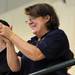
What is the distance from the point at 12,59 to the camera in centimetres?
163

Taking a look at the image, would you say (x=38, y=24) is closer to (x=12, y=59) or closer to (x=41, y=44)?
(x=41, y=44)

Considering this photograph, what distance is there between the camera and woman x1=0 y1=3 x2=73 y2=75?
4.78 ft

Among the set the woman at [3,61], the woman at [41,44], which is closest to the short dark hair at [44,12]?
the woman at [41,44]

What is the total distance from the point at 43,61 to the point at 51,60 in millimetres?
47

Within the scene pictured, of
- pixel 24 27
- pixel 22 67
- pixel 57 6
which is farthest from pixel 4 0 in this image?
pixel 22 67

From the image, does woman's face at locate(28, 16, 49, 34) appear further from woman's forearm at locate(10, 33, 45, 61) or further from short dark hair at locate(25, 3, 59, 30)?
woman's forearm at locate(10, 33, 45, 61)

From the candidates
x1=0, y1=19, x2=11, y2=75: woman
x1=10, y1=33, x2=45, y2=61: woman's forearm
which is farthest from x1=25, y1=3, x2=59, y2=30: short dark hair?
x1=0, y1=19, x2=11, y2=75: woman

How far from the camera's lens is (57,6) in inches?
123

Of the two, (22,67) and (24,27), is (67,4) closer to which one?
(24,27)

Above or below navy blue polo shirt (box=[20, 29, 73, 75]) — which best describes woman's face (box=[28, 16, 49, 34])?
above

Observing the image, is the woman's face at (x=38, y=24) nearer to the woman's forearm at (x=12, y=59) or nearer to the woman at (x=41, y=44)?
the woman at (x=41, y=44)

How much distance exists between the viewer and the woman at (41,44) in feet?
4.78

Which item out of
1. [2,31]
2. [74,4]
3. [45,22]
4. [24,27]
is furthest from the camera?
[24,27]

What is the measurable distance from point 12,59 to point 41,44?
25cm
